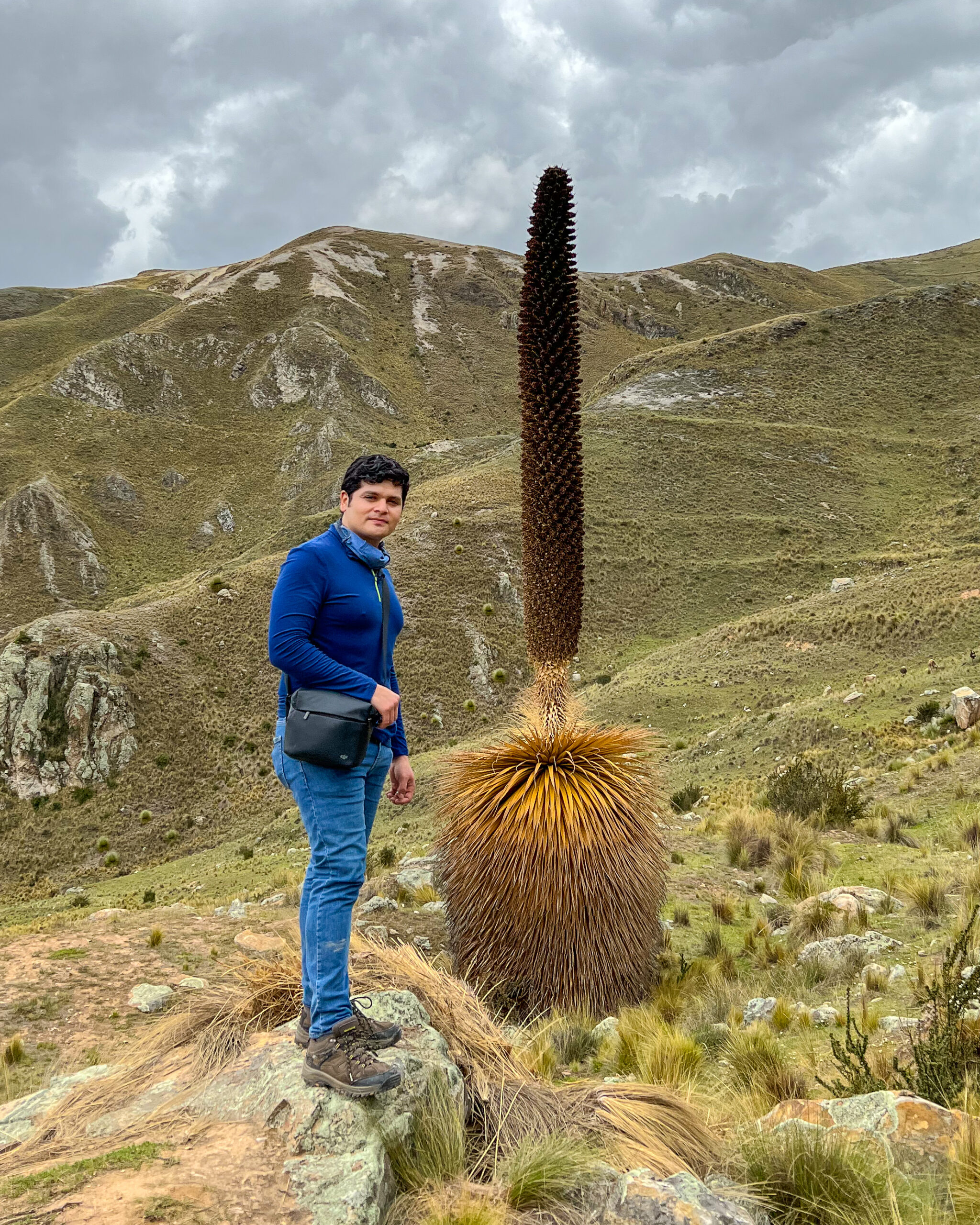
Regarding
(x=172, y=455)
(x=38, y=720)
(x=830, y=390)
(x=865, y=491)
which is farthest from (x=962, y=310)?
(x=38, y=720)

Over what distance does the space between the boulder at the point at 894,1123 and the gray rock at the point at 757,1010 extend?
2.05m

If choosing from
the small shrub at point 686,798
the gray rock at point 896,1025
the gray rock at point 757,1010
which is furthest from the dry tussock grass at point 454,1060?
the small shrub at point 686,798

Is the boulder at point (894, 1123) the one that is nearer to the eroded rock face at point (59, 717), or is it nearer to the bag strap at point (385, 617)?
the bag strap at point (385, 617)

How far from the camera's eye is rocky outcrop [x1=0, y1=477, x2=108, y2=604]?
2127 inches

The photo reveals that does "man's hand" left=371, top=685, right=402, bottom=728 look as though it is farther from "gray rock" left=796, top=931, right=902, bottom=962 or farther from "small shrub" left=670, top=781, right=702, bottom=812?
"small shrub" left=670, top=781, right=702, bottom=812

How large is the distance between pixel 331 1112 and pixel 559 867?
291cm

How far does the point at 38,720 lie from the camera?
1088 inches

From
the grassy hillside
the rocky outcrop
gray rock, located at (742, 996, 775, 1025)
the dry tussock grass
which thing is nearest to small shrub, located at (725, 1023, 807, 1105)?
gray rock, located at (742, 996, 775, 1025)

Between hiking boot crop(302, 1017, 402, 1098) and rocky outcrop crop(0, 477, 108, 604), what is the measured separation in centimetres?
5783

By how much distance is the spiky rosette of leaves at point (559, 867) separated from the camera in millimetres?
Answer: 5531

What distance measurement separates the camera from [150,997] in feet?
22.2

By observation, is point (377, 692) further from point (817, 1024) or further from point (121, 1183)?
point (817, 1024)

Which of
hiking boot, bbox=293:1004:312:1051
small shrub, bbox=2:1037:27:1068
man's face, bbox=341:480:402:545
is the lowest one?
small shrub, bbox=2:1037:27:1068

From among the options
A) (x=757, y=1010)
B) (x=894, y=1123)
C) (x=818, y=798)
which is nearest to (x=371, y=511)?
(x=894, y=1123)
